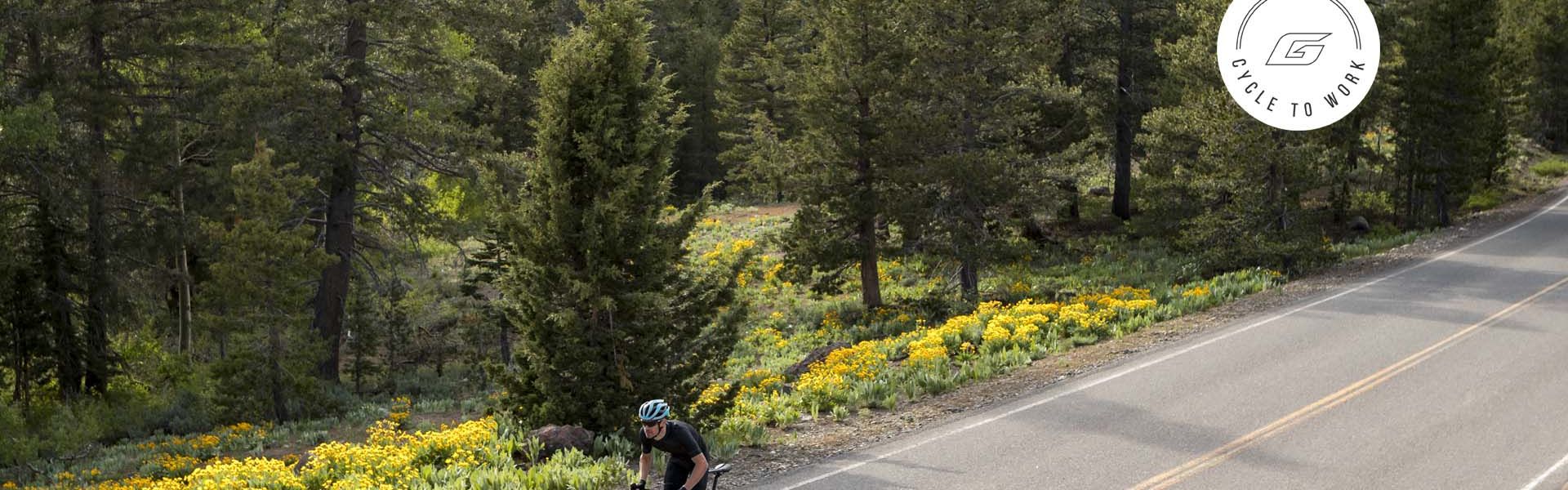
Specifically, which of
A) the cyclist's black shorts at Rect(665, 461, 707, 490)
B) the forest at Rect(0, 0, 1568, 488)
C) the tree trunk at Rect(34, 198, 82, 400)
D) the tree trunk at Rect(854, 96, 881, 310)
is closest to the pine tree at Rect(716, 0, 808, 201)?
the forest at Rect(0, 0, 1568, 488)

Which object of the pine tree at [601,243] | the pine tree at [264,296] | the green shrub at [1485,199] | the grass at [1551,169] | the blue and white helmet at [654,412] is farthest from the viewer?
the grass at [1551,169]

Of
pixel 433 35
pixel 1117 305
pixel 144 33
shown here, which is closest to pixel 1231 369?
pixel 1117 305

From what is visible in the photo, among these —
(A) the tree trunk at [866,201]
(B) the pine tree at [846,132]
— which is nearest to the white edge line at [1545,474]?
(B) the pine tree at [846,132]

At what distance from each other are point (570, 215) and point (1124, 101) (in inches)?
1123

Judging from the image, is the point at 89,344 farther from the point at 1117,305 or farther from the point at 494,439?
the point at 1117,305

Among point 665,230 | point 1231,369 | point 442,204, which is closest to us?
point 665,230

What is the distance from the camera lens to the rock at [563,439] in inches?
552

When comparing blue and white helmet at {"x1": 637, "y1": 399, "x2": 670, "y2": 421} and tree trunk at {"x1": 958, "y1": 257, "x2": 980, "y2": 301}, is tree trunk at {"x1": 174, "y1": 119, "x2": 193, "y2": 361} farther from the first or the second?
blue and white helmet at {"x1": 637, "y1": 399, "x2": 670, "y2": 421}

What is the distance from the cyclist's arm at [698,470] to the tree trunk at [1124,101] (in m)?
31.0

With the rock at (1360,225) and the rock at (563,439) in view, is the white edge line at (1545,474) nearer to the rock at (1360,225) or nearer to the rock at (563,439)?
the rock at (563,439)

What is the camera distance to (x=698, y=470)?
9953 mm

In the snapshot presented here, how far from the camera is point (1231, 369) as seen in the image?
18047 mm

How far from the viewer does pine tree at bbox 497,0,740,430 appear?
14.5m

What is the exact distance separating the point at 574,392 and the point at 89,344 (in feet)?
58.4
